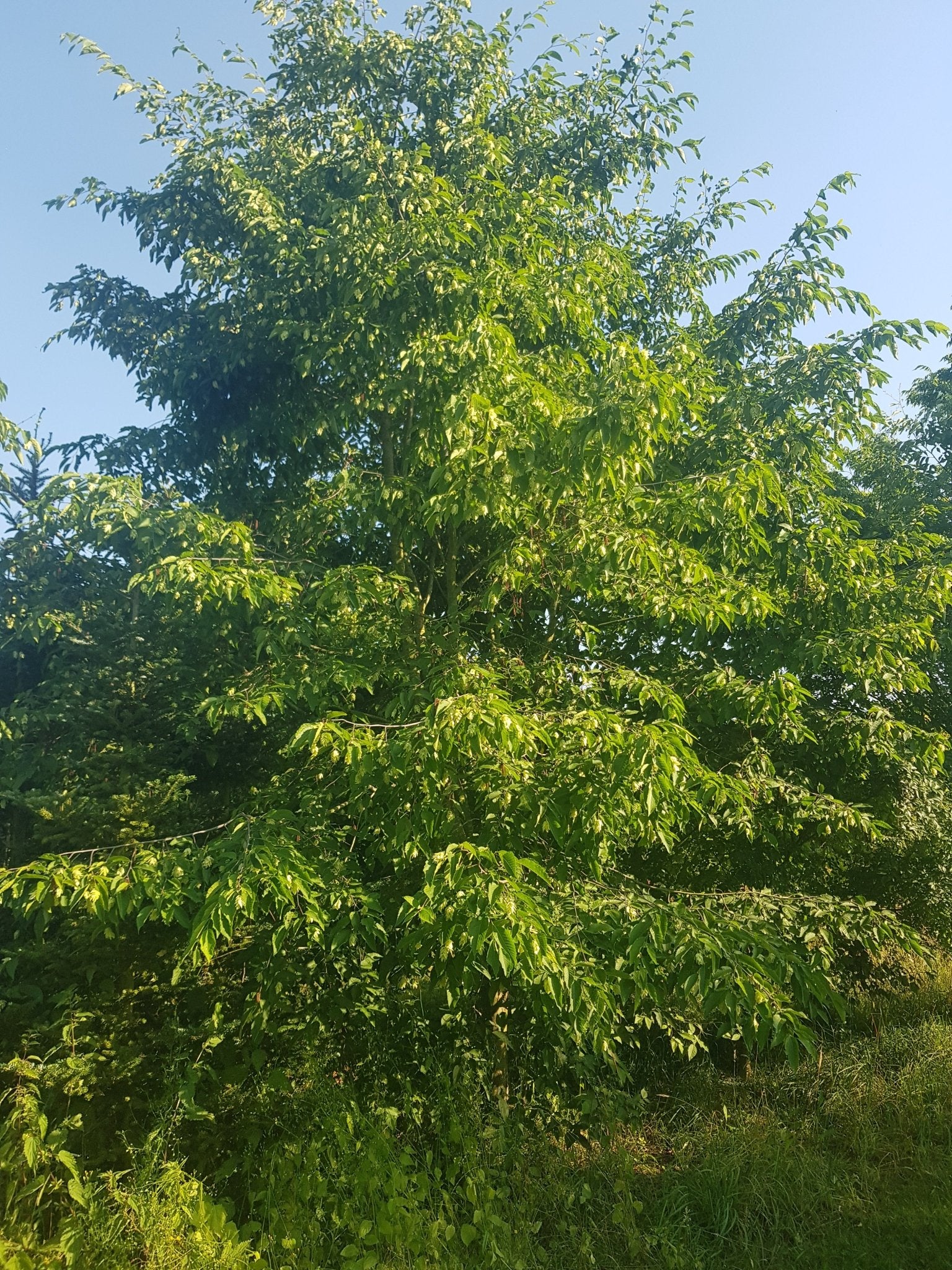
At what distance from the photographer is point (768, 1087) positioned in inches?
286

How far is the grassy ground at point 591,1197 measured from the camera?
430 cm

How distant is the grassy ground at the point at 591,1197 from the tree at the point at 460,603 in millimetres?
715

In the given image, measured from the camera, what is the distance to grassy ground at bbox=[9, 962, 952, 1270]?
430 centimetres

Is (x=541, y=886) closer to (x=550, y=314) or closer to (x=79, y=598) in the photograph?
(x=550, y=314)

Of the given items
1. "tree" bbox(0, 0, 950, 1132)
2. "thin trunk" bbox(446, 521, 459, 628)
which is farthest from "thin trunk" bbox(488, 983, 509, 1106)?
"thin trunk" bbox(446, 521, 459, 628)

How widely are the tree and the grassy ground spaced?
0.71 meters

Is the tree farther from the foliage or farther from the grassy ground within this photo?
the grassy ground

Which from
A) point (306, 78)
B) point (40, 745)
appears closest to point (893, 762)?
point (40, 745)

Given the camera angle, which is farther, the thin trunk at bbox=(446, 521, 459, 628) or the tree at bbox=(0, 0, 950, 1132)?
the thin trunk at bbox=(446, 521, 459, 628)

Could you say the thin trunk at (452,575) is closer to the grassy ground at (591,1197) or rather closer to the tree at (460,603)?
the tree at (460,603)

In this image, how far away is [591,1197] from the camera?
17.5 feet

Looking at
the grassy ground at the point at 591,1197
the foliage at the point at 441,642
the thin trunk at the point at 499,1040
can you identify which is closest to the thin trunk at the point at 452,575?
the foliage at the point at 441,642

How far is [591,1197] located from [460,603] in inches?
173

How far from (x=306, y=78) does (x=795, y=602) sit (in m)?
6.60
